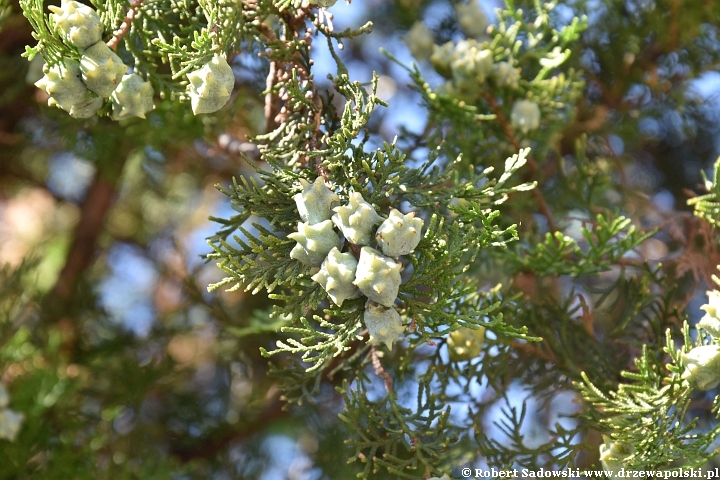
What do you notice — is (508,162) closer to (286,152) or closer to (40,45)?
(286,152)

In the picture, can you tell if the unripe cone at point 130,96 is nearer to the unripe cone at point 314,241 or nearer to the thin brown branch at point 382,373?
the unripe cone at point 314,241

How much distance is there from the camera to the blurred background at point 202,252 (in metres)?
1.24

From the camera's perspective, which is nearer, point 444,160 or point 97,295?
point 444,160

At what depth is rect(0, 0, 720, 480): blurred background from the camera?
48.8 inches

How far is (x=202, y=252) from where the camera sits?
1614mm

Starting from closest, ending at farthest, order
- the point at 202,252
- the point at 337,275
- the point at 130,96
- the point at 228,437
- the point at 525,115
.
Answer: the point at 337,275
the point at 130,96
the point at 525,115
the point at 228,437
the point at 202,252

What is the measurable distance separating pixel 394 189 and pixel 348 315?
151 mm

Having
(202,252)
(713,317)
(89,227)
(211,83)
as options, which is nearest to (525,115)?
(713,317)

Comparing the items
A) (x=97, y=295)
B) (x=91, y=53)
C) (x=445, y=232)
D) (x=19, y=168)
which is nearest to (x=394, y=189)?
(x=445, y=232)

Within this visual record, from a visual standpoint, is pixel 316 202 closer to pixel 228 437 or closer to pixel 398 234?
pixel 398 234

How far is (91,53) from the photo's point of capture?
28.4 inches

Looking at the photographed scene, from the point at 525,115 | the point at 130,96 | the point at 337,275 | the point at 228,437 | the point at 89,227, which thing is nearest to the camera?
the point at 337,275

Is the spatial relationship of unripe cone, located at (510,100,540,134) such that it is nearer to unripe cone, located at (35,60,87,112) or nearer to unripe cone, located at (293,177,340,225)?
unripe cone, located at (293,177,340,225)

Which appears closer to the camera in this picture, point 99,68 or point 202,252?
point 99,68
